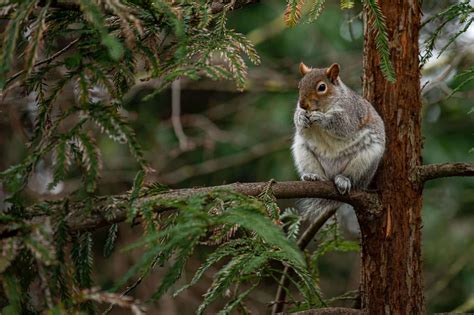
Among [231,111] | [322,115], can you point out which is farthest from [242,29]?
[322,115]

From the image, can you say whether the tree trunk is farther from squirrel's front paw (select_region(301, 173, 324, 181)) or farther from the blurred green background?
the blurred green background

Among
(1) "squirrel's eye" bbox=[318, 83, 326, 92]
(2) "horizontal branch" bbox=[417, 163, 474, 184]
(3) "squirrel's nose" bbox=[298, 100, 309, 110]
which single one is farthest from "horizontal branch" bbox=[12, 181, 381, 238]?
(1) "squirrel's eye" bbox=[318, 83, 326, 92]

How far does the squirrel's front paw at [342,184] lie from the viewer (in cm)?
221

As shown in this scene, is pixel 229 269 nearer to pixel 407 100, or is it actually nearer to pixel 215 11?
pixel 215 11

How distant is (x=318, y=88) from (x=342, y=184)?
69 cm

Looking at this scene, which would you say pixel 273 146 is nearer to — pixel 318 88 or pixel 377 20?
pixel 318 88

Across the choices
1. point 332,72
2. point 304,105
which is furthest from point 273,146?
point 304,105


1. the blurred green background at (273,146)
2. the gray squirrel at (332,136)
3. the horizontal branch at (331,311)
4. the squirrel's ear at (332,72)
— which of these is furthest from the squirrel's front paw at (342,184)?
the blurred green background at (273,146)

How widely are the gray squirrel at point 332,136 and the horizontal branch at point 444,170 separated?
1.08 feet

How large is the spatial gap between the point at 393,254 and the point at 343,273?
360 cm

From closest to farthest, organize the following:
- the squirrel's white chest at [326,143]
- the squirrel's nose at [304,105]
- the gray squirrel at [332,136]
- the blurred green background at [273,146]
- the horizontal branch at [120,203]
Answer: the horizontal branch at [120,203]
the gray squirrel at [332,136]
the squirrel's white chest at [326,143]
the squirrel's nose at [304,105]
the blurred green background at [273,146]

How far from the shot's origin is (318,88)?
2.95m

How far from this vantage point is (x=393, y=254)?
2.12 m

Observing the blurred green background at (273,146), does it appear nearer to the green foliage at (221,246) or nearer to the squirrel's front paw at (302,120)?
the squirrel's front paw at (302,120)
